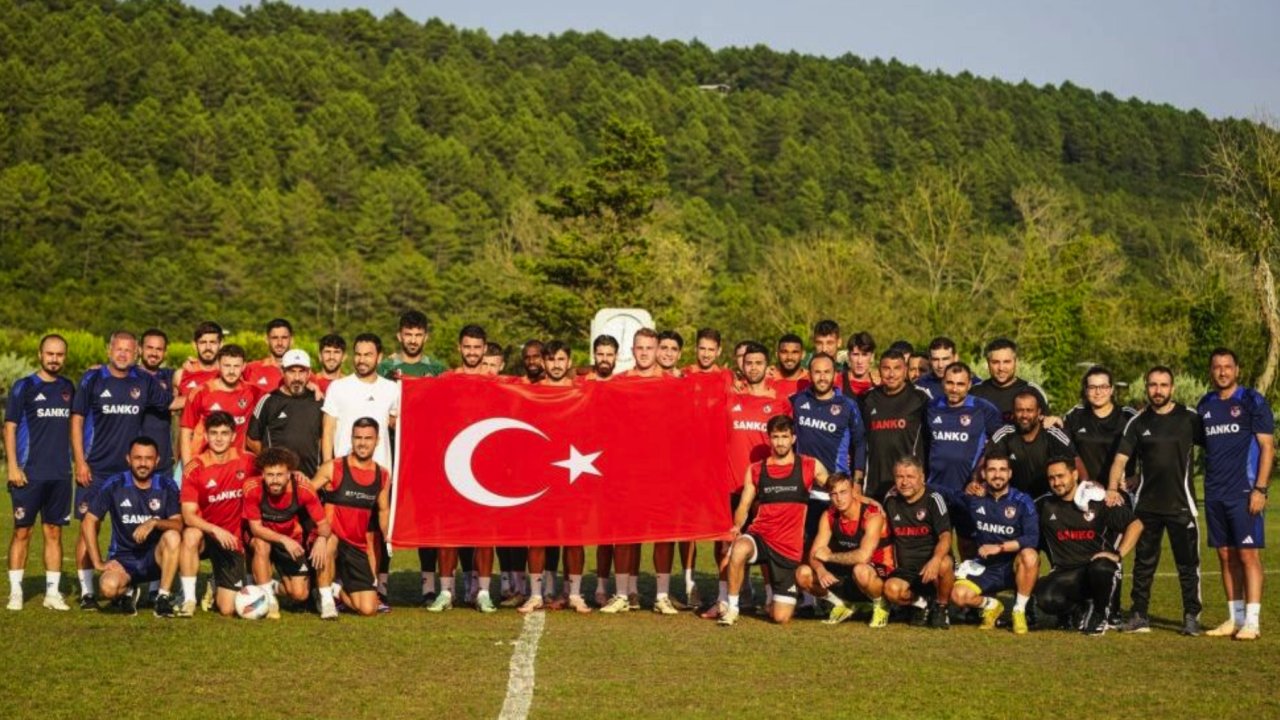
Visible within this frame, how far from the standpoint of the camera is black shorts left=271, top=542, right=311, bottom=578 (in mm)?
11547

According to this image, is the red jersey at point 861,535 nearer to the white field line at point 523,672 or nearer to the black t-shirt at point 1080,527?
the black t-shirt at point 1080,527

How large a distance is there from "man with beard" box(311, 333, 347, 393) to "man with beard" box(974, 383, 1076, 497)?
17.4 ft

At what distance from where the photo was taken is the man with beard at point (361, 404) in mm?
12039

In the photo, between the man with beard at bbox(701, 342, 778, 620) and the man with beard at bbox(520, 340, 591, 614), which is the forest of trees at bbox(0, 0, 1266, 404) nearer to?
the man with beard at bbox(701, 342, 778, 620)

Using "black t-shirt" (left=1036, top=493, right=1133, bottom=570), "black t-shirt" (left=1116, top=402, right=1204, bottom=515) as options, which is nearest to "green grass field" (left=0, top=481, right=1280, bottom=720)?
"black t-shirt" (left=1036, top=493, right=1133, bottom=570)

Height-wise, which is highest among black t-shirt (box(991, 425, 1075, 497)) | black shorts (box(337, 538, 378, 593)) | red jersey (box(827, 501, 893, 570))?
black t-shirt (box(991, 425, 1075, 497))

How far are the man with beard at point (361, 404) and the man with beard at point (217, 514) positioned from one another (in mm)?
762

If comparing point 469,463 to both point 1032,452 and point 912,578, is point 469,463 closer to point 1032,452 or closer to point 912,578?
point 912,578

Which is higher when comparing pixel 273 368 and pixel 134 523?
pixel 273 368

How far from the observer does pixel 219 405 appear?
12148 millimetres

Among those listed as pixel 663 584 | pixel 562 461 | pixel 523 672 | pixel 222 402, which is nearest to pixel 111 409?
pixel 222 402

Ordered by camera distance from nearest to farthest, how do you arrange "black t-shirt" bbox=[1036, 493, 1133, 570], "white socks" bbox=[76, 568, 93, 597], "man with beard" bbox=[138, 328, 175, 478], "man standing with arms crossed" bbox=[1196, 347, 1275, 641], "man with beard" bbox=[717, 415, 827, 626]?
"man standing with arms crossed" bbox=[1196, 347, 1275, 641] → "black t-shirt" bbox=[1036, 493, 1133, 570] → "man with beard" bbox=[717, 415, 827, 626] → "white socks" bbox=[76, 568, 93, 597] → "man with beard" bbox=[138, 328, 175, 478]

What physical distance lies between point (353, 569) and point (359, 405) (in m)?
1.31

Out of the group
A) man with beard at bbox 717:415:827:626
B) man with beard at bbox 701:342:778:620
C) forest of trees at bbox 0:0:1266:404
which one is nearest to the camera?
man with beard at bbox 717:415:827:626
